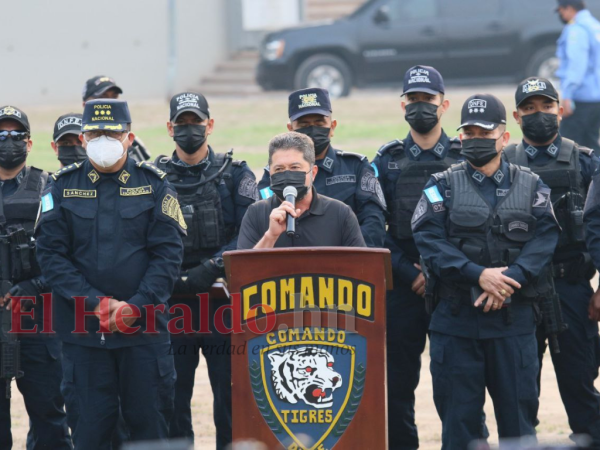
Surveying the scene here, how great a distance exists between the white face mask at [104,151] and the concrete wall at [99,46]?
50.5ft

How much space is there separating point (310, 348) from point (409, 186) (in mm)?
2091

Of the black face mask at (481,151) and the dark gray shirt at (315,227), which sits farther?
the black face mask at (481,151)

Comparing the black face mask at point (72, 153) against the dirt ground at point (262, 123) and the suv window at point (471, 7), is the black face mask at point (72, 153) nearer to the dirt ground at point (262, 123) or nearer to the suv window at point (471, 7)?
the dirt ground at point (262, 123)

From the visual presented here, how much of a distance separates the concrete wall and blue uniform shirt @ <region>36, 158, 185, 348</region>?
606 inches

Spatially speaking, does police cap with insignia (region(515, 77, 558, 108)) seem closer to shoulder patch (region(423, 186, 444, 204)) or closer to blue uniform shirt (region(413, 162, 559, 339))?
blue uniform shirt (region(413, 162, 559, 339))

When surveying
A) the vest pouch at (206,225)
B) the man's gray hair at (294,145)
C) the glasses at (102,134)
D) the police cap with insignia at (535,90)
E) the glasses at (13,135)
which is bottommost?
the vest pouch at (206,225)

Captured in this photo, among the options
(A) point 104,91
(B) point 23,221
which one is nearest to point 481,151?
(B) point 23,221

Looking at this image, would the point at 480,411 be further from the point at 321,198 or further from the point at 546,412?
the point at 546,412

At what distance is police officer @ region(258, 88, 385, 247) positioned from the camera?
6.75 m

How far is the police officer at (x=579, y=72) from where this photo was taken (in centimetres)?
1282

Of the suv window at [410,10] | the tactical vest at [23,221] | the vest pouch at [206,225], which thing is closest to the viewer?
the tactical vest at [23,221]

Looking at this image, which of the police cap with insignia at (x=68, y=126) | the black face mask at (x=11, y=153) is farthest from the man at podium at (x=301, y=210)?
the police cap with insignia at (x=68, y=126)

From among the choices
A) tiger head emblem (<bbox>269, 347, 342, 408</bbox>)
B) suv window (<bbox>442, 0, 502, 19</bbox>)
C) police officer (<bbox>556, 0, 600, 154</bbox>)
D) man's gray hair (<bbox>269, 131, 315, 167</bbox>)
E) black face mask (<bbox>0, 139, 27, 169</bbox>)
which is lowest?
tiger head emblem (<bbox>269, 347, 342, 408</bbox>)

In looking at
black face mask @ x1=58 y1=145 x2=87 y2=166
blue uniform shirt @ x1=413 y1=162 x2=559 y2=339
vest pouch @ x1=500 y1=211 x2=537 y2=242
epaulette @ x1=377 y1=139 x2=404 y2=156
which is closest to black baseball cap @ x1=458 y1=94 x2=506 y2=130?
blue uniform shirt @ x1=413 y1=162 x2=559 y2=339
